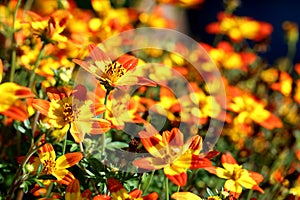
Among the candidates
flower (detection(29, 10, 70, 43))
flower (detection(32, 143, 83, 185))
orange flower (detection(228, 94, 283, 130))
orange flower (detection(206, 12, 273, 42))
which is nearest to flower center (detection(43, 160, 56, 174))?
flower (detection(32, 143, 83, 185))

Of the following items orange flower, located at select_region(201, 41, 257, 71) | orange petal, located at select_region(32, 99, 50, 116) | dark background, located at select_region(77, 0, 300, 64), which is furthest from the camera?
dark background, located at select_region(77, 0, 300, 64)

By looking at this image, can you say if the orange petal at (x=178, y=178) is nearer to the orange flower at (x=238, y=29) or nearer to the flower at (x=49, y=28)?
the flower at (x=49, y=28)

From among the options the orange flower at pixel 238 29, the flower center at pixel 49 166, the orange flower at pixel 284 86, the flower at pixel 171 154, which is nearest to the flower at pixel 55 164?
the flower center at pixel 49 166

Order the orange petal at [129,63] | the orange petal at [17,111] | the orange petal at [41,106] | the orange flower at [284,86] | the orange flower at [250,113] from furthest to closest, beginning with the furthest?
the orange flower at [284,86] < the orange flower at [250,113] < the orange petal at [129,63] < the orange petal at [41,106] < the orange petal at [17,111]

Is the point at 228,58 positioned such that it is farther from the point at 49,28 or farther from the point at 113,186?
the point at 113,186

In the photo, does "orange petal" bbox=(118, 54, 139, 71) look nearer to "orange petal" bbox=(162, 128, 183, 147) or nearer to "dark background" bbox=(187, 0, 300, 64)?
"orange petal" bbox=(162, 128, 183, 147)

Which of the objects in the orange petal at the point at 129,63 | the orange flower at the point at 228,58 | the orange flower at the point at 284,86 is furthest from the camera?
the orange flower at the point at 228,58
